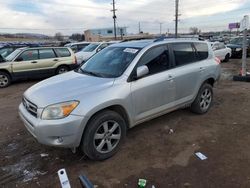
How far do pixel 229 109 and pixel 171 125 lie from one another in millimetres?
1908

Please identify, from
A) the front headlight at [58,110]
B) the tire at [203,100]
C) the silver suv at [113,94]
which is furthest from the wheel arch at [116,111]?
the tire at [203,100]

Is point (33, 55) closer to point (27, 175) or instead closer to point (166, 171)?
point (27, 175)

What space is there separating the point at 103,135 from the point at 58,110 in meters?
0.80

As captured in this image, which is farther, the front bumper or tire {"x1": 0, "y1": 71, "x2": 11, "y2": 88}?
tire {"x1": 0, "y1": 71, "x2": 11, "y2": 88}

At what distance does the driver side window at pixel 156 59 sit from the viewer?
4.40 m

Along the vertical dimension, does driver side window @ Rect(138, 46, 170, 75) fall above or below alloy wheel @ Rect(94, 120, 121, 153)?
above

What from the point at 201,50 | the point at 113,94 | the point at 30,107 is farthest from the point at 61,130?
the point at 201,50

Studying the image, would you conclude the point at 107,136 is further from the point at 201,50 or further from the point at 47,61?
the point at 47,61

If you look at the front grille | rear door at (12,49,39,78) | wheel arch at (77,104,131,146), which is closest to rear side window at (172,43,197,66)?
wheel arch at (77,104,131,146)

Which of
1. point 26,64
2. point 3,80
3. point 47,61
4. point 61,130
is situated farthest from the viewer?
point 47,61

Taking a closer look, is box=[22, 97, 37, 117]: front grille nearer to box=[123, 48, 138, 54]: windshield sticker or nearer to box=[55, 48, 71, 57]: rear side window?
box=[123, 48, 138, 54]: windshield sticker

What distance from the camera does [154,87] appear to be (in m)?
4.36

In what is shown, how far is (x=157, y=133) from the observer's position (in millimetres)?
4789

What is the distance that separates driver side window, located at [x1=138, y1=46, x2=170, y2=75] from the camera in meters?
4.40
